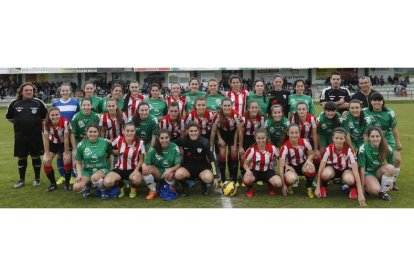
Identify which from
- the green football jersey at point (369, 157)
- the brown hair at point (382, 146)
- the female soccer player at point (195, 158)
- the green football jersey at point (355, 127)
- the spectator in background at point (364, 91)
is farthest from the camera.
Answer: the spectator in background at point (364, 91)

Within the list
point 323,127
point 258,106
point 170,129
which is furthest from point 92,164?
point 323,127

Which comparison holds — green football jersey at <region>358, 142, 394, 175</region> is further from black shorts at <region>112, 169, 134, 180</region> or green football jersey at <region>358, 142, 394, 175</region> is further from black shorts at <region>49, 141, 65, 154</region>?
black shorts at <region>49, 141, 65, 154</region>

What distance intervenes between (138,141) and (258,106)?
1944 mm

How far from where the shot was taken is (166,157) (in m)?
5.44

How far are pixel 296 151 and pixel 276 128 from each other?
24.6 inches

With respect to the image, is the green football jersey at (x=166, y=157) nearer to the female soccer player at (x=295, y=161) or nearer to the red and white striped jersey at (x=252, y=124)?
the red and white striped jersey at (x=252, y=124)

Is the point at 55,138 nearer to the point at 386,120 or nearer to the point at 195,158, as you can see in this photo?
the point at 195,158

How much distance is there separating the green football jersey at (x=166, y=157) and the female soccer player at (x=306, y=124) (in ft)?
6.26

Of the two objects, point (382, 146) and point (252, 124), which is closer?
point (382, 146)

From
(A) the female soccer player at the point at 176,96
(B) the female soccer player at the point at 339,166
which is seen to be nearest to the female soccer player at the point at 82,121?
(A) the female soccer player at the point at 176,96

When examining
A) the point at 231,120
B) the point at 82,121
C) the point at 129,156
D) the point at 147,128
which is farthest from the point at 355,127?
the point at 82,121

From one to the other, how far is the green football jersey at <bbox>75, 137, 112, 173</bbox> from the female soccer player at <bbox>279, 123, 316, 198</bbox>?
253 centimetres

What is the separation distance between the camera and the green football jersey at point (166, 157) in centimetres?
543

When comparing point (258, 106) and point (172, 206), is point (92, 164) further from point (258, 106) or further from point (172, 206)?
point (258, 106)
